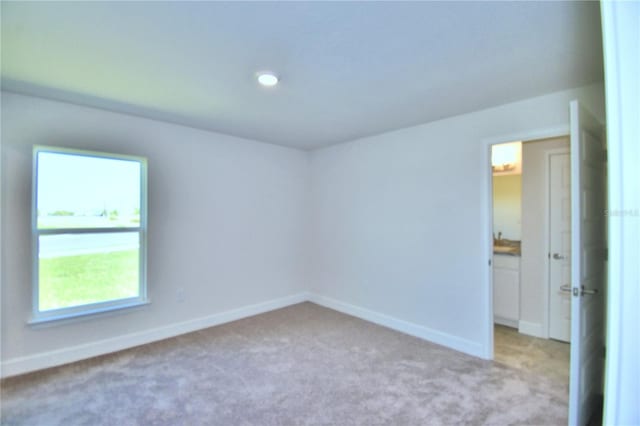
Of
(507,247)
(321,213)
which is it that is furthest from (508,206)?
(321,213)

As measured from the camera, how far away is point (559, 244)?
11.2ft

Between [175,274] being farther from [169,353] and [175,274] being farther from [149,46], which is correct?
[149,46]

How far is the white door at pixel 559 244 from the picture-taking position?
3.34 meters

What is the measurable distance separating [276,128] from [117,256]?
2187mm

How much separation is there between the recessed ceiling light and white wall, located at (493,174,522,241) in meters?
3.57

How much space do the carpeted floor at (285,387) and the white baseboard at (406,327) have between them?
12cm

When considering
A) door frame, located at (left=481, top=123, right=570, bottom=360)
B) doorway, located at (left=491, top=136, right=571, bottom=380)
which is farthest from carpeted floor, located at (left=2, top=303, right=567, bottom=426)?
doorway, located at (left=491, top=136, right=571, bottom=380)

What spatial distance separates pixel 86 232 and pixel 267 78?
233 centimetres

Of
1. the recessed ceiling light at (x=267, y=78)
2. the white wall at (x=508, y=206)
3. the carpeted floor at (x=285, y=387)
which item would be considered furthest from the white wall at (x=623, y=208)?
the white wall at (x=508, y=206)

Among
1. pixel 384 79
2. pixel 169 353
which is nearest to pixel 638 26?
pixel 384 79

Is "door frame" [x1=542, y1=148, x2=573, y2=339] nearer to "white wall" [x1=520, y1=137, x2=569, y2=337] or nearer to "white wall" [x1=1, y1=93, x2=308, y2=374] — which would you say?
"white wall" [x1=520, y1=137, x2=569, y2=337]

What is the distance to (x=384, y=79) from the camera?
2.34m

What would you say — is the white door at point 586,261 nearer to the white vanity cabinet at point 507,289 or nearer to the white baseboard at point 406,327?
the white baseboard at point 406,327

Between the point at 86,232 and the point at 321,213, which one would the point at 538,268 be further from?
the point at 86,232
